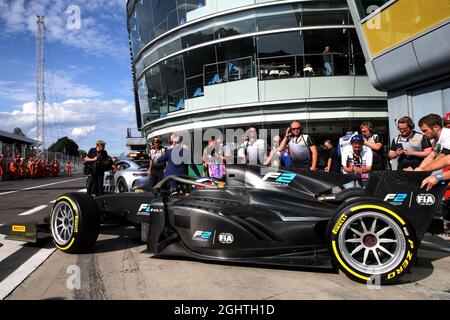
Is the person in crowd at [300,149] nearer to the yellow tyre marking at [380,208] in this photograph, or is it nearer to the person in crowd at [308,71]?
the yellow tyre marking at [380,208]

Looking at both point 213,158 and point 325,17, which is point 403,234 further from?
point 325,17

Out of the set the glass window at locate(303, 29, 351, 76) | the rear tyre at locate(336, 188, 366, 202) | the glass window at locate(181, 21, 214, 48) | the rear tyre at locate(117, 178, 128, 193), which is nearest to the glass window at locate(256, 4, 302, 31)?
the glass window at locate(303, 29, 351, 76)

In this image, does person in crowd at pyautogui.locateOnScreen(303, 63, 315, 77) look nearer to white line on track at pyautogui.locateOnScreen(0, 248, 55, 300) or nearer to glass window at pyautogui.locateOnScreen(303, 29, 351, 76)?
glass window at pyautogui.locateOnScreen(303, 29, 351, 76)

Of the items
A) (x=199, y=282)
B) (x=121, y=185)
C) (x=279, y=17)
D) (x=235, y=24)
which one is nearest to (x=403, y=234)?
(x=199, y=282)

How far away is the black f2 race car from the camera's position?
3064mm

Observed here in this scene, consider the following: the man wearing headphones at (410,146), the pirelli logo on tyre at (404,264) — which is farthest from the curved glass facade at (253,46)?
the pirelli logo on tyre at (404,264)

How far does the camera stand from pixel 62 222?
175 inches

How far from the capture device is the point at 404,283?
3072 millimetres

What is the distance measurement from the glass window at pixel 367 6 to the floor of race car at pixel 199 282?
7774 mm

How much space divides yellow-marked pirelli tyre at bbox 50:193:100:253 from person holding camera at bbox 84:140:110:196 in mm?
3351

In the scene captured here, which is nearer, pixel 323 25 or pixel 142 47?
pixel 323 25

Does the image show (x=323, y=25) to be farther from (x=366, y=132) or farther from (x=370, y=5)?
(x=366, y=132)
